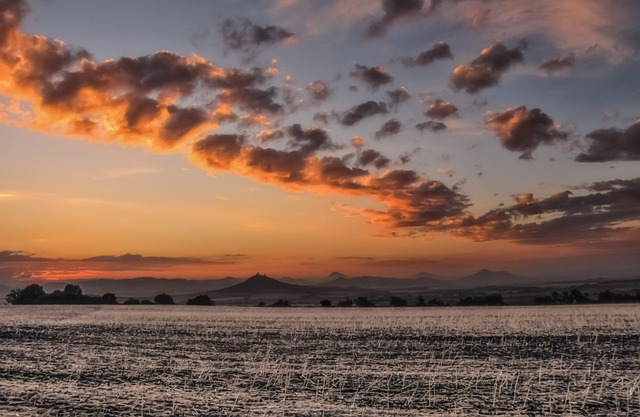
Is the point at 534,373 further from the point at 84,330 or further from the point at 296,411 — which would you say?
the point at 84,330

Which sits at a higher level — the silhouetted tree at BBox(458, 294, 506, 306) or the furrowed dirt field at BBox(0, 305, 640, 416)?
the furrowed dirt field at BBox(0, 305, 640, 416)

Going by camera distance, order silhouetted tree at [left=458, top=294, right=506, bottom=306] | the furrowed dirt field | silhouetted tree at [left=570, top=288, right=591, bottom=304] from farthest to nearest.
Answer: silhouetted tree at [left=570, top=288, right=591, bottom=304], silhouetted tree at [left=458, top=294, right=506, bottom=306], the furrowed dirt field

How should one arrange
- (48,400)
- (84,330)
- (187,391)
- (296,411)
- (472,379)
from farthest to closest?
(84,330) → (472,379) → (187,391) → (48,400) → (296,411)

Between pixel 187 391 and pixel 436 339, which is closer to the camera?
pixel 187 391

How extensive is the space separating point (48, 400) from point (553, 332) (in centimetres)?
3690

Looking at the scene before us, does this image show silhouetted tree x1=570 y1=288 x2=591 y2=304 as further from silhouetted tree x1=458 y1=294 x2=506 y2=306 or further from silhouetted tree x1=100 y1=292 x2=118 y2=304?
silhouetted tree x1=100 y1=292 x2=118 y2=304

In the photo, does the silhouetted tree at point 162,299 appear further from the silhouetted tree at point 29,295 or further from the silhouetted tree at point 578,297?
the silhouetted tree at point 578,297

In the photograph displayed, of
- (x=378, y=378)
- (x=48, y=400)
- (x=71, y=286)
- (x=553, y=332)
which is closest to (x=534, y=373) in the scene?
(x=378, y=378)

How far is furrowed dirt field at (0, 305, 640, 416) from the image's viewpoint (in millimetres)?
18266

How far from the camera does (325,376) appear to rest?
79.4 ft

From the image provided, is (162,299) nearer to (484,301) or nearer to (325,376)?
(484,301)

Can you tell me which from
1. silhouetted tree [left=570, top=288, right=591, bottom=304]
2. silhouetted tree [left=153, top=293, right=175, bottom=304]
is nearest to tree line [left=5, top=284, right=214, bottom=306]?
silhouetted tree [left=153, top=293, right=175, bottom=304]

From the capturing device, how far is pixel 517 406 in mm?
18172

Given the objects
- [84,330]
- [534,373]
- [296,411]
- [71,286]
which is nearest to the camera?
[296,411]
